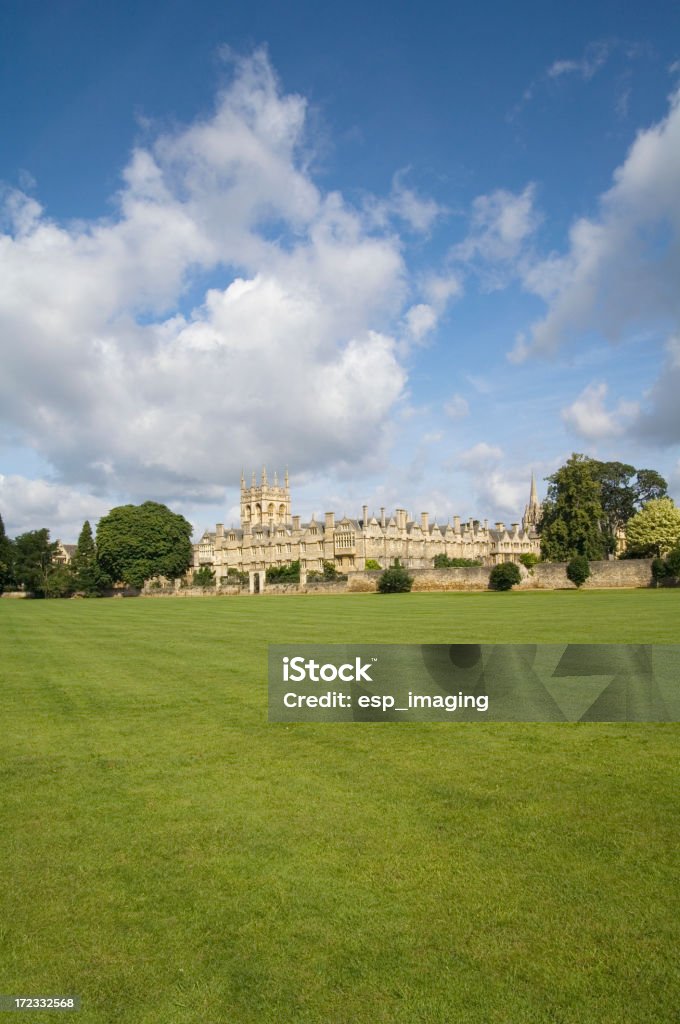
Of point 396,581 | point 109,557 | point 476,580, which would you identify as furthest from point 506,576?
point 109,557

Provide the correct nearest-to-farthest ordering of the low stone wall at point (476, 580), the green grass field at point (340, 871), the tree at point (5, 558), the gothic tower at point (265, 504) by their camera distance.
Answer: the green grass field at point (340, 871)
the low stone wall at point (476, 580)
the tree at point (5, 558)
the gothic tower at point (265, 504)

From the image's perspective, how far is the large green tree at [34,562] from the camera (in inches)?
3066

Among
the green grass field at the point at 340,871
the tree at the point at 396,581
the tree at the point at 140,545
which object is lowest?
the green grass field at the point at 340,871

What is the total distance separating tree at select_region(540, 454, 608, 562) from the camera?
2438 inches

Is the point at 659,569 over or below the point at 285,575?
below

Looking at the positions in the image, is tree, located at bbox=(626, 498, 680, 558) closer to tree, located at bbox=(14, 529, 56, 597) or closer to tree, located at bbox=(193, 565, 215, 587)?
tree, located at bbox=(193, 565, 215, 587)

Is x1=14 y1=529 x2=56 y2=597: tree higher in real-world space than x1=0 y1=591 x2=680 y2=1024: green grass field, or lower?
higher

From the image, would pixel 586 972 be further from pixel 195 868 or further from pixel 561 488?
pixel 561 488

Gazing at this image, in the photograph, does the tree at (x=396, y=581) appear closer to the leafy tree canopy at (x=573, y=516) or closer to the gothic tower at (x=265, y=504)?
A: the leafy tree canopy at (x=573, y=516)

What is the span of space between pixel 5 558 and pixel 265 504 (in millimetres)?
51642

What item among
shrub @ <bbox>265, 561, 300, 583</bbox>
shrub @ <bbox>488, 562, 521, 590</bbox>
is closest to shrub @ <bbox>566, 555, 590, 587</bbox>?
shrub @ <bbox>488, 562, 521, 590</bbox>

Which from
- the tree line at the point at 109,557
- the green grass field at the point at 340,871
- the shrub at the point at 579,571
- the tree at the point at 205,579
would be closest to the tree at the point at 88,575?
the tree line at the point at 109,557

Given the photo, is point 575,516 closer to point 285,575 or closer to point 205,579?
point 285,575

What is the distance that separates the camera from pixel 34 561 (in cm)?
7919
